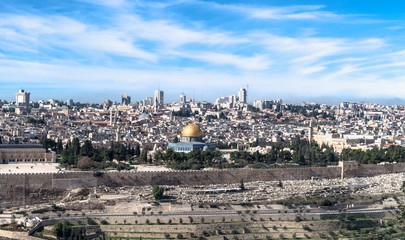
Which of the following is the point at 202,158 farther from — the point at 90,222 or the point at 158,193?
the point at 90,222

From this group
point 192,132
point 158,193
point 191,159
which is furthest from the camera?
point 192,132

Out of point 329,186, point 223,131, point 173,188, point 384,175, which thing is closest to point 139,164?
point 173,188

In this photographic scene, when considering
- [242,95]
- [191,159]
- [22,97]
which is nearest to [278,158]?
[191,159]

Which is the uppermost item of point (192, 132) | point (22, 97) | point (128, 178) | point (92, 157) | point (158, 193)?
point (22, 97)

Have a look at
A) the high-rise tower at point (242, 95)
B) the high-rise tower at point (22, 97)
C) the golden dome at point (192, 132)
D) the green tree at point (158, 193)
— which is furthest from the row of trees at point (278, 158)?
the high-rise tower at point (242, 95)

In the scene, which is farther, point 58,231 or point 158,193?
point 158,193

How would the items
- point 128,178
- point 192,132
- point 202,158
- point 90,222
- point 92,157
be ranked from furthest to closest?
point 192,132
point 202,158
point 92,157
point 128,178
point 90,222

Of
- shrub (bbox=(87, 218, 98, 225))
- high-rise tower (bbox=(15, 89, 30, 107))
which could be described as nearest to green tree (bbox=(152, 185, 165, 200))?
shrub (bbox=(87, 218, 98, 225))

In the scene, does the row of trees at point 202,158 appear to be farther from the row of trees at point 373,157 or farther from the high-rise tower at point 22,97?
the high-rise tower at point 22,97

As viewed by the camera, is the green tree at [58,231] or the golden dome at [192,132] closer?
the green tree at [58,231]
